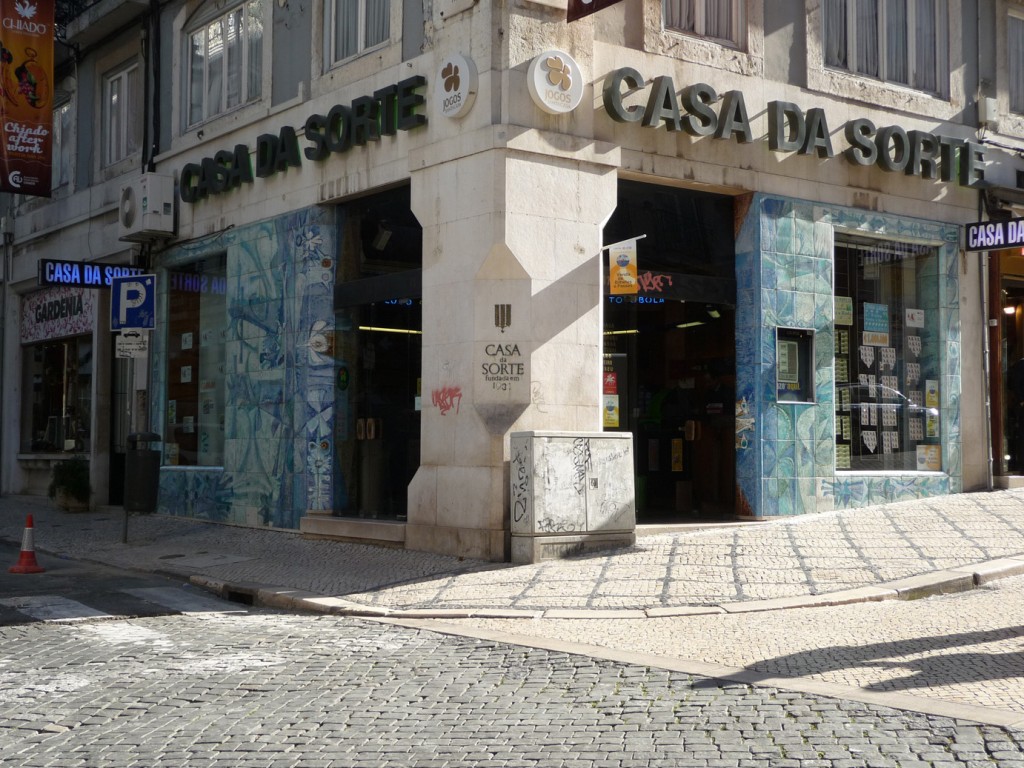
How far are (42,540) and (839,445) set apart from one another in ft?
33.6

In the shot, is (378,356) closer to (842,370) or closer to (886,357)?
(842,370)

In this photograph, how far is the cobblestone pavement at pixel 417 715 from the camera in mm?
5090

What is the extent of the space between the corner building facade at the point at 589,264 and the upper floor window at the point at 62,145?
19.5ft

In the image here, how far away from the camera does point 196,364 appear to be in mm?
16859

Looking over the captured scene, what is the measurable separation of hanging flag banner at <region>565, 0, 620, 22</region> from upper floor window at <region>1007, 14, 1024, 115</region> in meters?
7.87

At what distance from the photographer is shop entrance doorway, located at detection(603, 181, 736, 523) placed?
42.1 ft

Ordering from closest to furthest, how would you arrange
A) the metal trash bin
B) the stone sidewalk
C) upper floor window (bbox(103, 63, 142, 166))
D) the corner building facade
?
the stone sidewalk → the corner building facade → the metal trash bin → upper floor window (bbox(103, 63, 142, 166))

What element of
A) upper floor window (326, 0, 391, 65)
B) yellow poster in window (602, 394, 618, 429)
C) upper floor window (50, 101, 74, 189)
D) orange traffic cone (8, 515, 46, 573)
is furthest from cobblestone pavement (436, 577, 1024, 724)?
upper floor window (50, 101, 74, 189)

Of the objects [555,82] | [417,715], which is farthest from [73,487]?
[417,715]

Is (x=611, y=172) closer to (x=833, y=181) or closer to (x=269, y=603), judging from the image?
(x=833, y=181)

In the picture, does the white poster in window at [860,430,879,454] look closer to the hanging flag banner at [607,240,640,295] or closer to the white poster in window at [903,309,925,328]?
the white poster in window at [903,309,925,328]

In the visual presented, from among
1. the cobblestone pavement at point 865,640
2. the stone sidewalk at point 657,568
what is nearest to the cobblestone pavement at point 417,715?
the cobblestone pavement at point 865,640

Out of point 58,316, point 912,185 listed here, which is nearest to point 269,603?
point 912,185

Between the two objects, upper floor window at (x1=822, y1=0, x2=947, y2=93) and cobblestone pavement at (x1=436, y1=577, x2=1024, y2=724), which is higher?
upper floor window at (x1=822, y1=0, x2=947, y2=93)
